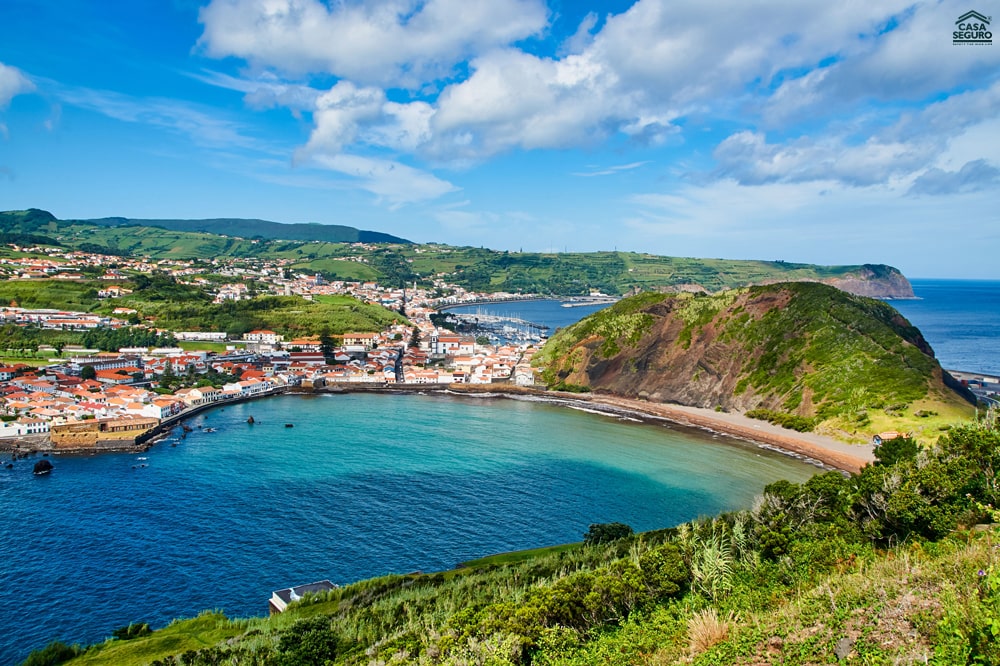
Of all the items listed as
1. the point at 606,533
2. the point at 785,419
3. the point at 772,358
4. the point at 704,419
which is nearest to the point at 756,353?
the point at 772,358

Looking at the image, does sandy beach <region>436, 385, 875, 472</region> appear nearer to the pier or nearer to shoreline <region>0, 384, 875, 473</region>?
shoreline <region>0, 384, 875, 473</region>

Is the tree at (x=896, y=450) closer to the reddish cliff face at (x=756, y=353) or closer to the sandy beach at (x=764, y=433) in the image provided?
the sandy beach at (x=764, y=433)

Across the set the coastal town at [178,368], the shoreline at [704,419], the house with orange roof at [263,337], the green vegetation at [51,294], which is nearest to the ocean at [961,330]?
the shoreline at [704,419]

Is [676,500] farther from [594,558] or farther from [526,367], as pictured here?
[526,367]

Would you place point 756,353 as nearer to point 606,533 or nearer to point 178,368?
point 606,533

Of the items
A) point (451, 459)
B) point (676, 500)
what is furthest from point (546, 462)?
point (676, 500)

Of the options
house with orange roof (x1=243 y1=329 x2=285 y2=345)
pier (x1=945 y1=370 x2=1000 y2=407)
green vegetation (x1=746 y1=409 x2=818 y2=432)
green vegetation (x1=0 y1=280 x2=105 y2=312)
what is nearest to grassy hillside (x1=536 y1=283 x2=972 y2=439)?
green vegetation (x1=746 y1=409 x2=818 y2=432)
